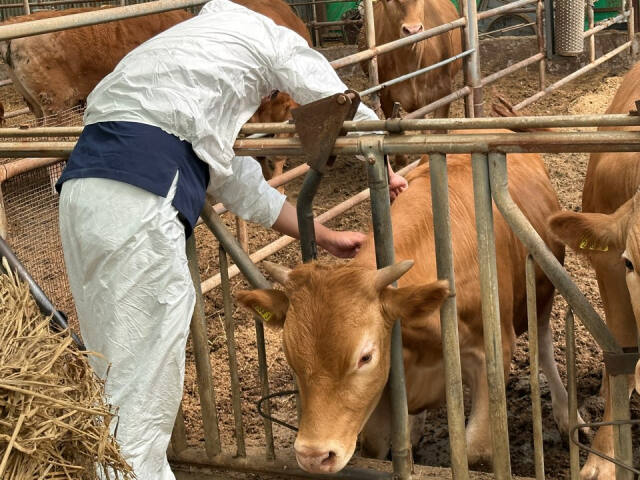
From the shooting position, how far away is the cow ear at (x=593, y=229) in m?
2.80

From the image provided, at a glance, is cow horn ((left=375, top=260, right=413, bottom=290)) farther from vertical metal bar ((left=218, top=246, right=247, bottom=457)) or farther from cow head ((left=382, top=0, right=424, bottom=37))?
cow head ((left=382, top=0, right=424, bottom=37))

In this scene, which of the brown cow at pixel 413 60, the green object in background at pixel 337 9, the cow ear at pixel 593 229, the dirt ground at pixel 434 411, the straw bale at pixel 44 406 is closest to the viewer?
the straw bale at pixel 44 406

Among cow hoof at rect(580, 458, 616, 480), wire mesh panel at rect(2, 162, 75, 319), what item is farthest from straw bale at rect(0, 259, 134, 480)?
wire mesh panel at rect(2, 162, 75, 319)

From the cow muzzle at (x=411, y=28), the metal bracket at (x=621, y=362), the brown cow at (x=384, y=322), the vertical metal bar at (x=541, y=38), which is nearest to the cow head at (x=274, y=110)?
the cow muzzle at (x=411, y=28)

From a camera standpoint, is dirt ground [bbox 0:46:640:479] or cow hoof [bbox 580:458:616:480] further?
dirt ground [bbox 0:46:640:479]

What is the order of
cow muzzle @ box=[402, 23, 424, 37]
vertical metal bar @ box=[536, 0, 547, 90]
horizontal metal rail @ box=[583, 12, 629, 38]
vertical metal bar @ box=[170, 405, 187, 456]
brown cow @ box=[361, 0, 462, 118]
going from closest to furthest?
vertical metal bar @ box=[170, 405, 187, 456] → cow muzzle @ box=[402, 23, 424, 37] → brown cow @ box=[361, 0, 462, 118] → vertical metal bar @ box=[536, 0, 547, 90] → horizontal metal rail @ box=[583, 12, 629, 38]

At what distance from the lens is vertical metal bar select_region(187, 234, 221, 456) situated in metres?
3.35

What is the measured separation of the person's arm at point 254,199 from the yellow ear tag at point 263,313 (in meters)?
0.32

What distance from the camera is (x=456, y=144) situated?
2.69 meters

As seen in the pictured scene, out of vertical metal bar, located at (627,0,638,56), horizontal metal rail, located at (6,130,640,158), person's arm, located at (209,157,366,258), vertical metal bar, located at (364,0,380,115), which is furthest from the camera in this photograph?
vertical metal bar, located at (627,0,638,56)

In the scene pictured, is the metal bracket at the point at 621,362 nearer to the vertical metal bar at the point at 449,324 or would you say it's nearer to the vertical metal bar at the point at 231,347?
the vertical metal bar at the point at 449,324

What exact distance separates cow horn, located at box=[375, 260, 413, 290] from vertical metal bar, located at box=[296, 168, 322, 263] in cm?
31

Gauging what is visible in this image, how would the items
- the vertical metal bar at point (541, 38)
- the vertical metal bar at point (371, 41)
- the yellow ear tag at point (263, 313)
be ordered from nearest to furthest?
1. the yellow ear tag at point (263, 313)
2. the vertical metal bar at point (371, 41)
3. the vertical metal bar at point (541, 38)

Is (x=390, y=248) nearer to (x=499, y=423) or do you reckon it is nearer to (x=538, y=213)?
(x=499, y=423)
